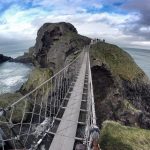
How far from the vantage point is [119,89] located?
1395 inches

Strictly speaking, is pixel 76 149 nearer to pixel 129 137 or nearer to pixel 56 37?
pixel 129 137

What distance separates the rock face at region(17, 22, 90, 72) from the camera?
55.5 m

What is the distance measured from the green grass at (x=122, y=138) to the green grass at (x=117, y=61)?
24050mm

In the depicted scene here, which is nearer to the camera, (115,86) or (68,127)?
(68,127)

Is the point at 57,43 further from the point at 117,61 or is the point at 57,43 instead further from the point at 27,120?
the point at 27,120

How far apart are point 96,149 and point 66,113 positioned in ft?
20.7

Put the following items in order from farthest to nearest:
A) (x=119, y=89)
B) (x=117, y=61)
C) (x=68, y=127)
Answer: (x=117, y=61)
(x=119, y=89)
(x=68, y=127)

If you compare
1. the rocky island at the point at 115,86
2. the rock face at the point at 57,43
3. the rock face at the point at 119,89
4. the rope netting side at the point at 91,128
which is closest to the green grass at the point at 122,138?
the rocky island at the point at 115,86

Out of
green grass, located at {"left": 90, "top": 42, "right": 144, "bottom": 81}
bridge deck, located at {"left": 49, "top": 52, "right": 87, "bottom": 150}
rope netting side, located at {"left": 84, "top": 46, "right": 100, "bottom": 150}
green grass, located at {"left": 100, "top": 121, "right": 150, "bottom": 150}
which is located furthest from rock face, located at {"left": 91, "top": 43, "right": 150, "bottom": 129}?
rope netting side, located at {"left": 84, "top": 46, "right": 100, "bottom": 150}

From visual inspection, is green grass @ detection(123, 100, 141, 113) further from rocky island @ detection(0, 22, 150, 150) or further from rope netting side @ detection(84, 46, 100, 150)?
rope netting side @ detection(84, 46, 100, 150)

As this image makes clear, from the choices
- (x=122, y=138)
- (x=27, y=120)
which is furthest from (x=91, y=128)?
(x=27, y=120)

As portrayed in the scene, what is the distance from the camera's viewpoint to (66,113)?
1170cm

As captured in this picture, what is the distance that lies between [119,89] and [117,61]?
757 centimetres

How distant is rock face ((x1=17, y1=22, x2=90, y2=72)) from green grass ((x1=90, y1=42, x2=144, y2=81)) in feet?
17.0
